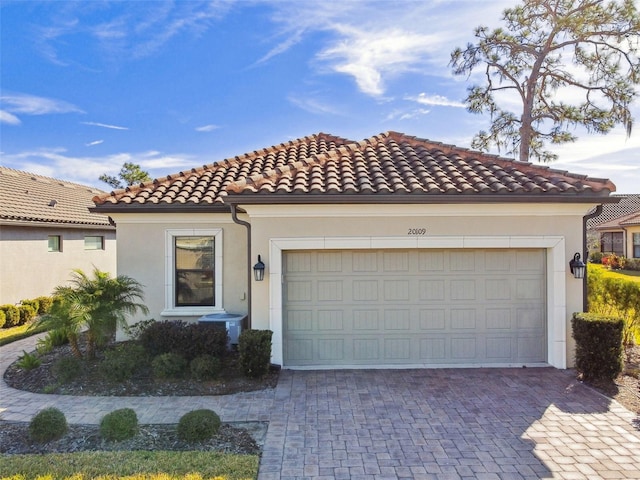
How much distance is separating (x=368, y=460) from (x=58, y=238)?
16885 millimetres

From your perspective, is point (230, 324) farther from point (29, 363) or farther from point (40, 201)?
point (40, 201)

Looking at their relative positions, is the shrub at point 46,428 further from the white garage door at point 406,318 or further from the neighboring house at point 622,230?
the neighboring house at point 622,230

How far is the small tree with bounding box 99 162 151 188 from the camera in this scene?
98.1 ft

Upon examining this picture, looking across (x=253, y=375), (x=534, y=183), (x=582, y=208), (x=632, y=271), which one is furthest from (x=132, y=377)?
(x=632, y=271)

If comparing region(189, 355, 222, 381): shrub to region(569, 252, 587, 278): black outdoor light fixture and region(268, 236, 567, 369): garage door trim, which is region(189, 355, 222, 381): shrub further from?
region(569, 252, 587, 278): black outdoor light fixture

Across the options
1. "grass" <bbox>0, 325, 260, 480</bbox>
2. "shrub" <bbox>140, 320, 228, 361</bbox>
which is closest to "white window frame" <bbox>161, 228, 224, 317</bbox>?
"shrub" <bbox>140, 320, 228, 361</bbox>

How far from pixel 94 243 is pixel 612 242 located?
38766 millimetres

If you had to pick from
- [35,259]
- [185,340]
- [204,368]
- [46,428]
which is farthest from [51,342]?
[35,259]

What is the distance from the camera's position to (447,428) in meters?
5.43

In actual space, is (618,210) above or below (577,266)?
above

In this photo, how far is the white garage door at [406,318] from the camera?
8.13 m

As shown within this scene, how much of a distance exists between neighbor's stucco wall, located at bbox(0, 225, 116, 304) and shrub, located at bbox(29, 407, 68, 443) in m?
9.63

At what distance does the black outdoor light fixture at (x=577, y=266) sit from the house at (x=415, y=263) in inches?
4.6

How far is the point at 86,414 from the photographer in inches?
235
